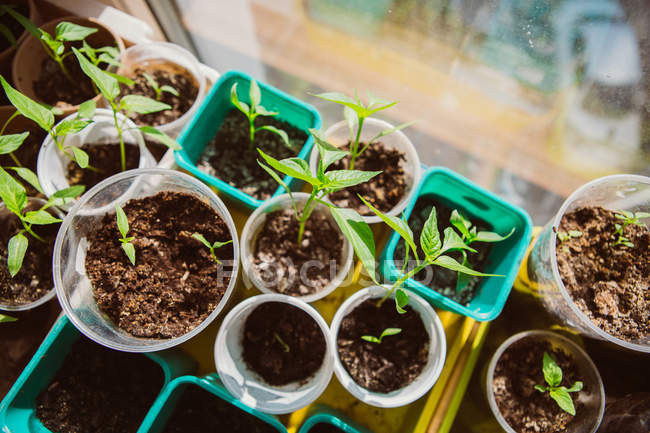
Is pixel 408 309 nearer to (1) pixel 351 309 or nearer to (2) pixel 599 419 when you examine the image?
(1) pixel 351 309

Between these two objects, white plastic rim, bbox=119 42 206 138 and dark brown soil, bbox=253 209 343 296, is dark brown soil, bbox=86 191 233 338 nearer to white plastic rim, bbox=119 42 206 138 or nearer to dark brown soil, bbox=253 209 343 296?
dark brown soil, bbox=253 209 343 296

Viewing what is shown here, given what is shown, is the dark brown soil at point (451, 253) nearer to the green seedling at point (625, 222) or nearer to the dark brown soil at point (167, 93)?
the green seedling at point (625, 222)

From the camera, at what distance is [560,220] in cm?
97

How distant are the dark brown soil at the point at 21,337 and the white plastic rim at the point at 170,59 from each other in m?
0.54

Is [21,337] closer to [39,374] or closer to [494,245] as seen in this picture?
[39,374]

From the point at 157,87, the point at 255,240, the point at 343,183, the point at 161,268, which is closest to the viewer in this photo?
the point at 343,183

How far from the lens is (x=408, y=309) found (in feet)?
3.33

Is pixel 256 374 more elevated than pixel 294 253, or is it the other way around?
pixel 294 253

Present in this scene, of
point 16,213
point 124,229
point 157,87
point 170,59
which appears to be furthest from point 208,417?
point 170,59

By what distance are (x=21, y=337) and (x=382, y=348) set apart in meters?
0.86

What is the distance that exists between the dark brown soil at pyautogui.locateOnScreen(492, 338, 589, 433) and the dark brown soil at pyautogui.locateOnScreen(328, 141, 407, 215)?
1.49 feet

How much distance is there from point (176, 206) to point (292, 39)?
720 mm

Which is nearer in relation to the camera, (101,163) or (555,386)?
(555,386)

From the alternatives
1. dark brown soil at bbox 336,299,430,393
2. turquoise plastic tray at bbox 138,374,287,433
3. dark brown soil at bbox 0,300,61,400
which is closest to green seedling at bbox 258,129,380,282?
dark brown soil at bbox 336,299,430,393
